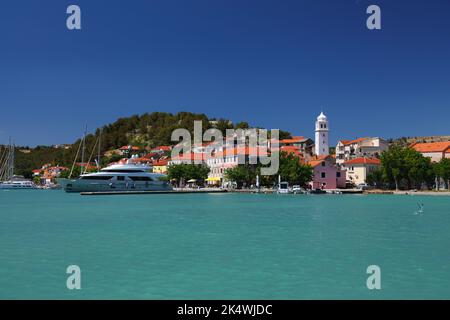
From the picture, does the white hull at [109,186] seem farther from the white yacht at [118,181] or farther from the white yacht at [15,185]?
the white yacht at [15,185]

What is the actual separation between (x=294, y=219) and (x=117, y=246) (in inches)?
592

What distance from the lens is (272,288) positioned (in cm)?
1216

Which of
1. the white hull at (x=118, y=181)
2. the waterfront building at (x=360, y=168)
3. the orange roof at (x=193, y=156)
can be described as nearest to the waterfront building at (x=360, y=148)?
the waterfront building at (x=360, y=168)

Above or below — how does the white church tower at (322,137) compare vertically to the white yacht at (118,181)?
above

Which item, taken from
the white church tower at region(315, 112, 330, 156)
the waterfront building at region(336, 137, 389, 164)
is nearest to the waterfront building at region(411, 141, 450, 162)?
the waterfront building at region(336, 137, 389, 164)

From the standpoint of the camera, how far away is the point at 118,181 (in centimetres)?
7906

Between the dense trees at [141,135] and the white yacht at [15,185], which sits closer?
the white yacht at [15,185]

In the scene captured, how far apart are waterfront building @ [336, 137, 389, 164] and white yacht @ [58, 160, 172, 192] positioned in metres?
44.8

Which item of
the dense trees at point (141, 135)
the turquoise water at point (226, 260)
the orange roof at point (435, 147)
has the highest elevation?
the dense trees at point (141, 135)

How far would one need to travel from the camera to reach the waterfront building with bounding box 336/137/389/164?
4048 inches

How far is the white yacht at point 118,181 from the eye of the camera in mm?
78500

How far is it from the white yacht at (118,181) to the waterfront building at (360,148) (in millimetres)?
44789
